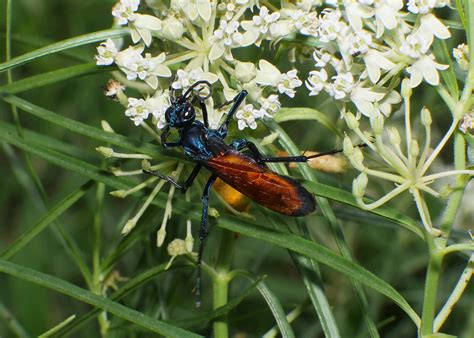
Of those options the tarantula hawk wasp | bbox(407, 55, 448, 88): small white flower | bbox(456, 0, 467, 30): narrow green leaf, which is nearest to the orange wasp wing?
the tarantula hawk wasp

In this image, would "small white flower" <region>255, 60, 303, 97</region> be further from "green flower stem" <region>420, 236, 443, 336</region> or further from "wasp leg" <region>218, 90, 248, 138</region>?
"green flower stem" <region>420, 236, 443, 336</region>

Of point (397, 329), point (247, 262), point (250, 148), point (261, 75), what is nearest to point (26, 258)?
point (247, 262)

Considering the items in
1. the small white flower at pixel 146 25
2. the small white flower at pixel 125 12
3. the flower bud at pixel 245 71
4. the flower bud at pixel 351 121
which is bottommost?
the flower bud at pixel 351 121

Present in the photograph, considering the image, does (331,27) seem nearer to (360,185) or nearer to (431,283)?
(360,185)

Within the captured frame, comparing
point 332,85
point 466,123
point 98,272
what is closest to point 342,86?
point 332,85

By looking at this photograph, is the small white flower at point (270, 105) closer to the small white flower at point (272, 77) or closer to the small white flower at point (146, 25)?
the small white flower at point (272, 77)

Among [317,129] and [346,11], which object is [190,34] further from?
[317,129]

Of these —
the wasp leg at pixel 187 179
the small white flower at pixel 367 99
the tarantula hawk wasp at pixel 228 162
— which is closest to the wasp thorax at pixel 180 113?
the tarantula hawk wasp at pixel 228 162
